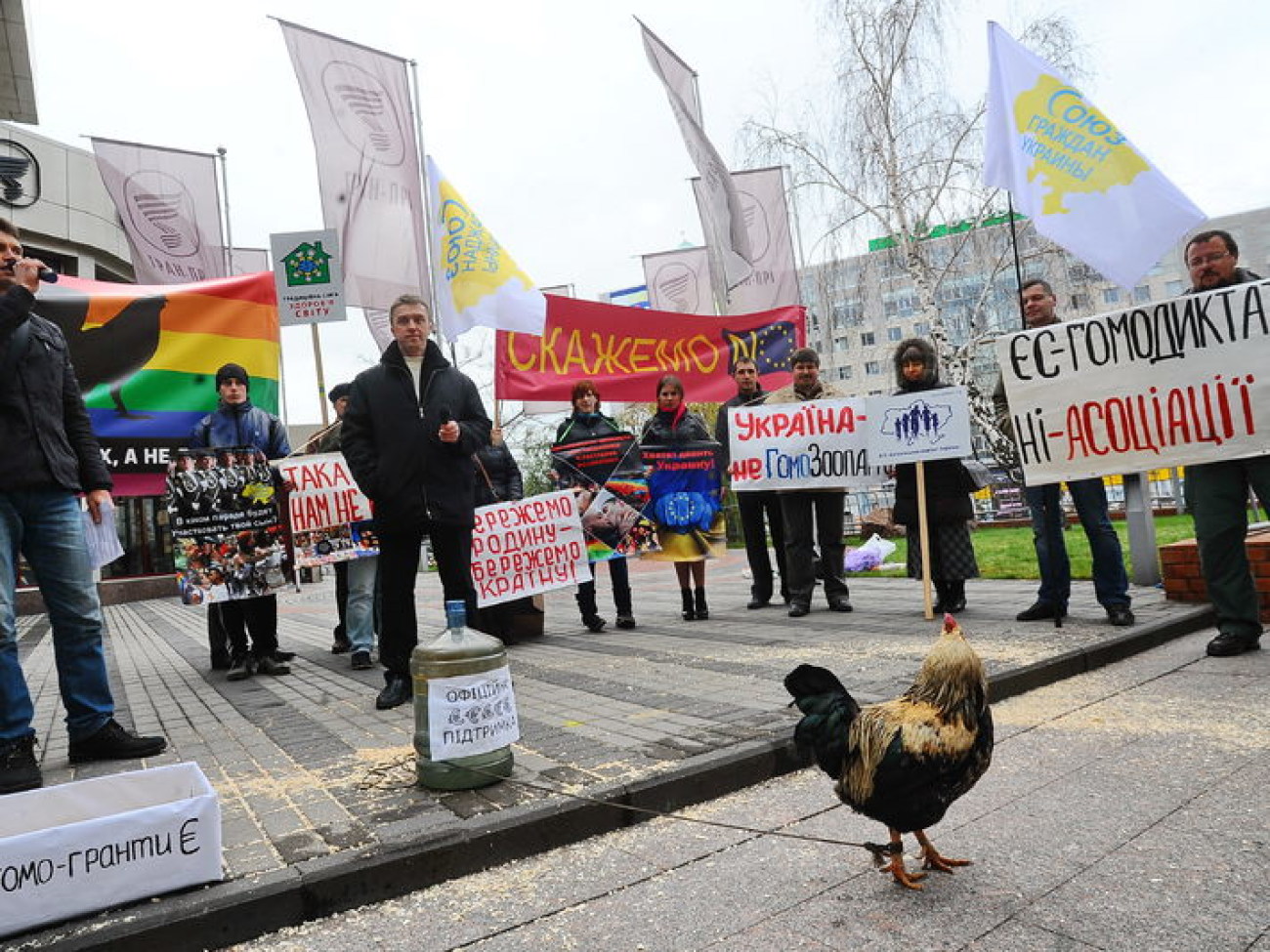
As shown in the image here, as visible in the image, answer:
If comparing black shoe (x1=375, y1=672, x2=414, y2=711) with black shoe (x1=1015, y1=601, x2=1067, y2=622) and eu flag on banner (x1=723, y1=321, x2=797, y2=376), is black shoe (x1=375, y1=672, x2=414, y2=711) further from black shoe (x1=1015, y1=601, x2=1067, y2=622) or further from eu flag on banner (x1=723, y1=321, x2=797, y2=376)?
eu flag on banner (x1=723, y1=321, x2=797, y2=376)

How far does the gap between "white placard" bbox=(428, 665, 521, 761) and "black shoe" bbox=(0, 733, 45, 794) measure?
1785 millimetres

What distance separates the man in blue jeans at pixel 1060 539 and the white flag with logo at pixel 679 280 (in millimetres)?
15132

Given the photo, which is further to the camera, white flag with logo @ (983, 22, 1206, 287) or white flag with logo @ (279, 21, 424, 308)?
white flag with logo @ (279, 21, 424, 308)

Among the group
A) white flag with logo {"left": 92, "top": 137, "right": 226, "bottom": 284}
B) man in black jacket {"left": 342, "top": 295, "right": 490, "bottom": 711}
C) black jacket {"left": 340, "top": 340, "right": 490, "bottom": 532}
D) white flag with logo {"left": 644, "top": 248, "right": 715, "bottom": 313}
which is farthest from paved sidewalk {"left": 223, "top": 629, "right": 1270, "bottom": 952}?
white flag with logo {"left": 644, "top": 248, "right": 715, "bottom": 313}

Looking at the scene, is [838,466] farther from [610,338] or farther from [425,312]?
[425,312]

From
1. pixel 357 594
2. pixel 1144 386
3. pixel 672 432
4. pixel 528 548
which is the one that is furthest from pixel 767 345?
pixel 357 594

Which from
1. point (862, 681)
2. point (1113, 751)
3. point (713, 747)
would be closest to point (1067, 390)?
point (862, 681)

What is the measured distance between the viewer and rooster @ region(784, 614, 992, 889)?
2340 mm

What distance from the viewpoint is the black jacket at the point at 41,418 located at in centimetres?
374

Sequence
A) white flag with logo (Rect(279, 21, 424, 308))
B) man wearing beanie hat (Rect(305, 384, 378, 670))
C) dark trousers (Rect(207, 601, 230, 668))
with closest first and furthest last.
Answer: man wearing beanie hat (Rect(305, 384, 378, 670)), dark trousers (Rect(207, 601, 230, 668)), white flag with logo (Rect(279, 21, 424, 308))

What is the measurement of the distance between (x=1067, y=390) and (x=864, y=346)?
8109 centimetres

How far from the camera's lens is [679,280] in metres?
21.5

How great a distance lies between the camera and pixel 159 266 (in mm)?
11461

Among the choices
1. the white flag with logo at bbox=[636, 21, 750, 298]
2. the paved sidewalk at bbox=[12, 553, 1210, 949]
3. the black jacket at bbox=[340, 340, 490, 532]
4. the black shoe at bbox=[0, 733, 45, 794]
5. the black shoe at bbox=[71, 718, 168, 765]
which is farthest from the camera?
the white flag with logo at bbox=[636, 21, 750, 298]
